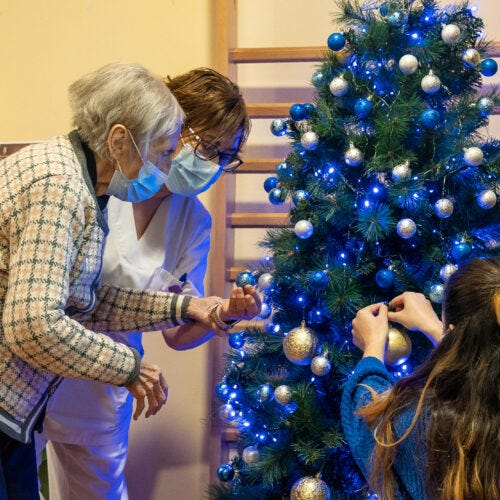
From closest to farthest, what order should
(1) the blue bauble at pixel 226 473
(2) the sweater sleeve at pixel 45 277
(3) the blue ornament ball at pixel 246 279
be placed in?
(2) the sweater sleeve at pixel 45 277
(3) the blue ornament ball at pixel 246 279
(1) the blue bauble at pixel 226 473

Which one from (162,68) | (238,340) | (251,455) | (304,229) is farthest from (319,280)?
(162,68)

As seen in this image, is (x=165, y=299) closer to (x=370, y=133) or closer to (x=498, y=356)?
(x=370, y=133)

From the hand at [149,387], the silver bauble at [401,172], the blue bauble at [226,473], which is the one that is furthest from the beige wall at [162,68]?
the hand at [149,387]

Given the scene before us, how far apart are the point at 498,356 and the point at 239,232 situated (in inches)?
50.4

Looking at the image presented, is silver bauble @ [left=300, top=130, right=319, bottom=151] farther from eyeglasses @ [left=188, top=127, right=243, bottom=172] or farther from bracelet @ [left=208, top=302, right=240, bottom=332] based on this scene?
bracelet @ [left=208, top=302, right=240, bottom=332]

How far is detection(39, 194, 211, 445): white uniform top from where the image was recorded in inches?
66.3

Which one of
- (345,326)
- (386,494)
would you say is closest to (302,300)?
(345,326)

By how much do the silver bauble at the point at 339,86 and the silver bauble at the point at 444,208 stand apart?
0.29 meters

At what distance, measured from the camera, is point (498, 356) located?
1056 mm

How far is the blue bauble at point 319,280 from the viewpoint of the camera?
155 centimetres

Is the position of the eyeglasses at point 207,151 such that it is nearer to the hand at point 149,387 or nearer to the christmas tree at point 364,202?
the christmas tree at point 364,202

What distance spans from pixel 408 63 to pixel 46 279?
0.82m

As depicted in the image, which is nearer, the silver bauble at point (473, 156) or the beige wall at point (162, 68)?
the silver bauble at point (473, 156)

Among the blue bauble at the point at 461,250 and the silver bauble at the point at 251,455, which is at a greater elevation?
the blue bauble at the point at 461,250
